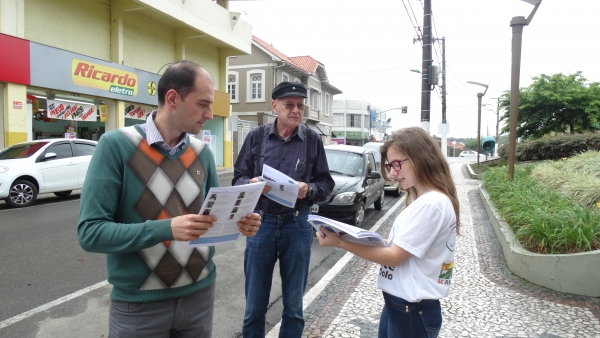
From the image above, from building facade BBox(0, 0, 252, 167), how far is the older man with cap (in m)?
12.1

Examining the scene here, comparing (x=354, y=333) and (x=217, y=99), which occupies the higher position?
(x=217, y=99)

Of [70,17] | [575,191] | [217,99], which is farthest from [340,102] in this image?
[575,191]

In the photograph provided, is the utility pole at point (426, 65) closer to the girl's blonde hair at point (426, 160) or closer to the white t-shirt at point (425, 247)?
the girl's blonde hair at point (426, 160)

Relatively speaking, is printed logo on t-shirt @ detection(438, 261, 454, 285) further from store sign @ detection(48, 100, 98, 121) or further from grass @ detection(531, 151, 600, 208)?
store sign @ detection(48, 100, 98, 121)

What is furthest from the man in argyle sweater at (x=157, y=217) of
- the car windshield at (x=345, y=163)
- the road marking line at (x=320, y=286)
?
the car windshield at (x=345, y=163)

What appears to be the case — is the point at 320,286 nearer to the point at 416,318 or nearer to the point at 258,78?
the point at 416,318

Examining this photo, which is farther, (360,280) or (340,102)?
(340,102)

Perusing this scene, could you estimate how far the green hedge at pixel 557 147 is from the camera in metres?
16.3

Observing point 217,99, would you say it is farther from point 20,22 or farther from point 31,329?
point 31,329

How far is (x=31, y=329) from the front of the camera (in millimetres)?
3494

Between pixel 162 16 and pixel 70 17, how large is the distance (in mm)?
4103

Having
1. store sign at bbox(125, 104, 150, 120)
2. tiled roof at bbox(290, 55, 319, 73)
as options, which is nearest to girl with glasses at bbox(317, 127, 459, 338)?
store sign at bbox(125, 104, 150, 120)

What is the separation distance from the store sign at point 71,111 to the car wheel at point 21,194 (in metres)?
4.96

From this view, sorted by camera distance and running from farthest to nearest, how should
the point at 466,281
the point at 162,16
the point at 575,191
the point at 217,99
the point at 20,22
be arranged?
the point at 217,99 → the point at 162,16 → the point at 20,22 → the point at 575,191 → the point at 466,281
